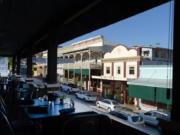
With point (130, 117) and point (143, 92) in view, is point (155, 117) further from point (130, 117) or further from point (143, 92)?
point (143, 92)

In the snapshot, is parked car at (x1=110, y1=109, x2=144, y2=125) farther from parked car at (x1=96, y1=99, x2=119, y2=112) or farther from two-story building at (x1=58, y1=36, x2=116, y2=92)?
two-story building at (x1=58, y1=36, x2=116, y2=92)

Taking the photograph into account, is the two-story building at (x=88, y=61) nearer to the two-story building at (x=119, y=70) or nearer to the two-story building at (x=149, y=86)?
the two-story building at (x=119, y=70)

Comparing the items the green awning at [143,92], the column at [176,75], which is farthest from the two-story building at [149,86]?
the column at [176,75]

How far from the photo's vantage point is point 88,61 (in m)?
13.0

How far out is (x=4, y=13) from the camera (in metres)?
2.87

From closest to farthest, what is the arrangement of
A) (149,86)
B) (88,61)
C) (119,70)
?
(149,86), (119,70), (88,61)


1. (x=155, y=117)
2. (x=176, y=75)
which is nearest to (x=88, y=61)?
(x=155, y=117)

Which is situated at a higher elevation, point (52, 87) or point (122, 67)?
point (122, 67)

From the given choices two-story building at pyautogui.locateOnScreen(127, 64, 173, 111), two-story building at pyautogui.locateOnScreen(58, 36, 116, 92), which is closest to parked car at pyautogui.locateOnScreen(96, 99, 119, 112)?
two-story building at pyautogui.locateOnScreen(127, 64, 173, 111)

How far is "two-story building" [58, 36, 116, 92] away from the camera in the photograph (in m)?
11.8

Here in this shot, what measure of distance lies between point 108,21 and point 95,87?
9.09 m

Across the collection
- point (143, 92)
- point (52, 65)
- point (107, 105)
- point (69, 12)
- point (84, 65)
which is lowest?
point (107, 105)

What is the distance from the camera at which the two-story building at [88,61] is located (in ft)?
38.6

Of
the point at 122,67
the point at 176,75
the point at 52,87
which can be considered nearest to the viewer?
the point at 176,75
